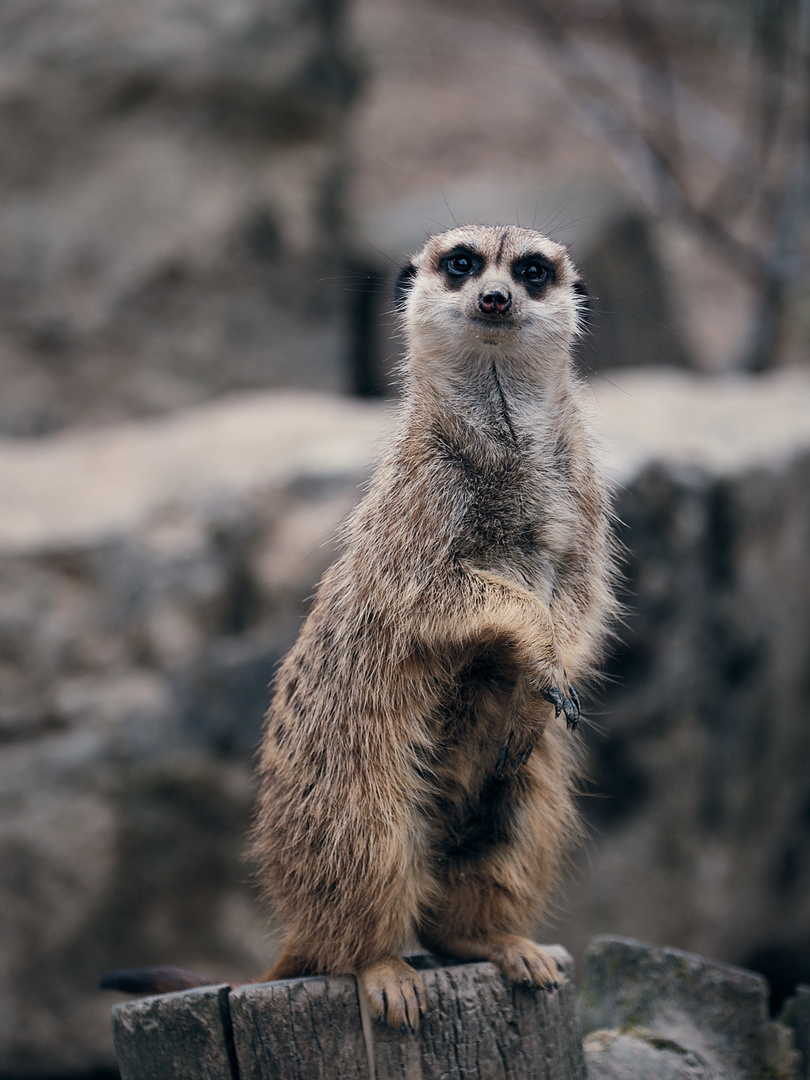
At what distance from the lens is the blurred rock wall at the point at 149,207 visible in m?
6.29

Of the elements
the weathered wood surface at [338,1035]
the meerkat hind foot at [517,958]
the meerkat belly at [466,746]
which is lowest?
the weathered wood surface at [338,1035]

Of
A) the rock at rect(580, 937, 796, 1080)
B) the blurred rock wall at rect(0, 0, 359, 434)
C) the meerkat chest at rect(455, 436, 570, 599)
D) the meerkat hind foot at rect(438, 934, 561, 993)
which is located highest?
the blurred rock wall at rect(0, 0, 359, 434)

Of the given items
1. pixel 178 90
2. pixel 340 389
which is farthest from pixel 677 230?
pixel 178 90

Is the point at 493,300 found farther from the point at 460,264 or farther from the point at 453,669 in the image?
the point at 453,669

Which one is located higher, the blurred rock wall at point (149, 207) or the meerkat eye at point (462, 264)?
the blurred rock wall at point (149, 207)

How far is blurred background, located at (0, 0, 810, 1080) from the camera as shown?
451 centimetres

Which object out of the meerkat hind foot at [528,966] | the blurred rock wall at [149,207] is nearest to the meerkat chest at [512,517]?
the meerkat hind foot at [528,966]

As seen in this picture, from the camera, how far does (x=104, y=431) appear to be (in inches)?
243

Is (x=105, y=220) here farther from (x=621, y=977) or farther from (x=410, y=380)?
(x=621, y=977)

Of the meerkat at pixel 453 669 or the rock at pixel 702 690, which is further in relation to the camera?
the rock at pixel 702 690

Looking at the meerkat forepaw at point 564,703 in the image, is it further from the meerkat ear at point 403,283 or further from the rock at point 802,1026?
the meerkat ear at point 403,283

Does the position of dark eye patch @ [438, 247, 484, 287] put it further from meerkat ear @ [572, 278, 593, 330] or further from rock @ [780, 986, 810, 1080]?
rock @ [780, 986, 810, 1080]

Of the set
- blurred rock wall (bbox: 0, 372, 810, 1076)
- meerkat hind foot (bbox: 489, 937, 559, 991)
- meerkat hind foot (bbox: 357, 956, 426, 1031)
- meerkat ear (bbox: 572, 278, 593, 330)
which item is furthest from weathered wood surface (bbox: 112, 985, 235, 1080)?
blurred rock wall (bbox: 0, 372, 810, 1076)

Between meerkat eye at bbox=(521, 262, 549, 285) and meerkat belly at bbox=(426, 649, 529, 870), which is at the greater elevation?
meerkat eye at bbox=(521, 262, 549, 285)
